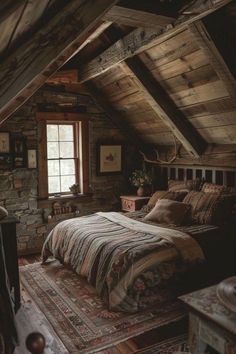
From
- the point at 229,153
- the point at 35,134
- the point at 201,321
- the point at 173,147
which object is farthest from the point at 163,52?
the point at 201,321

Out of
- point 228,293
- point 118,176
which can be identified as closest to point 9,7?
point 228,293

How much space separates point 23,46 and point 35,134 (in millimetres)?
3757

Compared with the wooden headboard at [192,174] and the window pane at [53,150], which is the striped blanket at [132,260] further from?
the window pane at [53,150]

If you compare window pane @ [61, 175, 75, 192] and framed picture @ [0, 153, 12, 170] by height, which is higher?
framed picture @ [0, 153, 12, 170]

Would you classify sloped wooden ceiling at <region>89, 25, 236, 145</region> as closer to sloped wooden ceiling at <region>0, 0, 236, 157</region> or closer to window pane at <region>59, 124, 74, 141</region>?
sloped wooden ceiling at <region>0, 0, 236, 157</region>

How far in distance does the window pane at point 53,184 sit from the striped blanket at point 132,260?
5.33 ft

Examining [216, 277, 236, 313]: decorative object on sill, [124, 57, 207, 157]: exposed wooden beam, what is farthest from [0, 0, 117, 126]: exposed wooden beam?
[124, 57, 207, 157]: exposed wooden beam

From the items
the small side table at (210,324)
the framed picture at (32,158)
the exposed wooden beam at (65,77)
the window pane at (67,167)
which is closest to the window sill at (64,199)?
the window pane at (67,167)

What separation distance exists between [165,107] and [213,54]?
1460 millimetres

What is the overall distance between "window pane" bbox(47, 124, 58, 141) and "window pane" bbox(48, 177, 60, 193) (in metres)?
0.69

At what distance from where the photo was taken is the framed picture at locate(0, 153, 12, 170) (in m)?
4.95

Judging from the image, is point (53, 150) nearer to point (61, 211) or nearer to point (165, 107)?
point (61, 211)

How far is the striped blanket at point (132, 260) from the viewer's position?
324cm

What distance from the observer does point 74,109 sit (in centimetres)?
557
